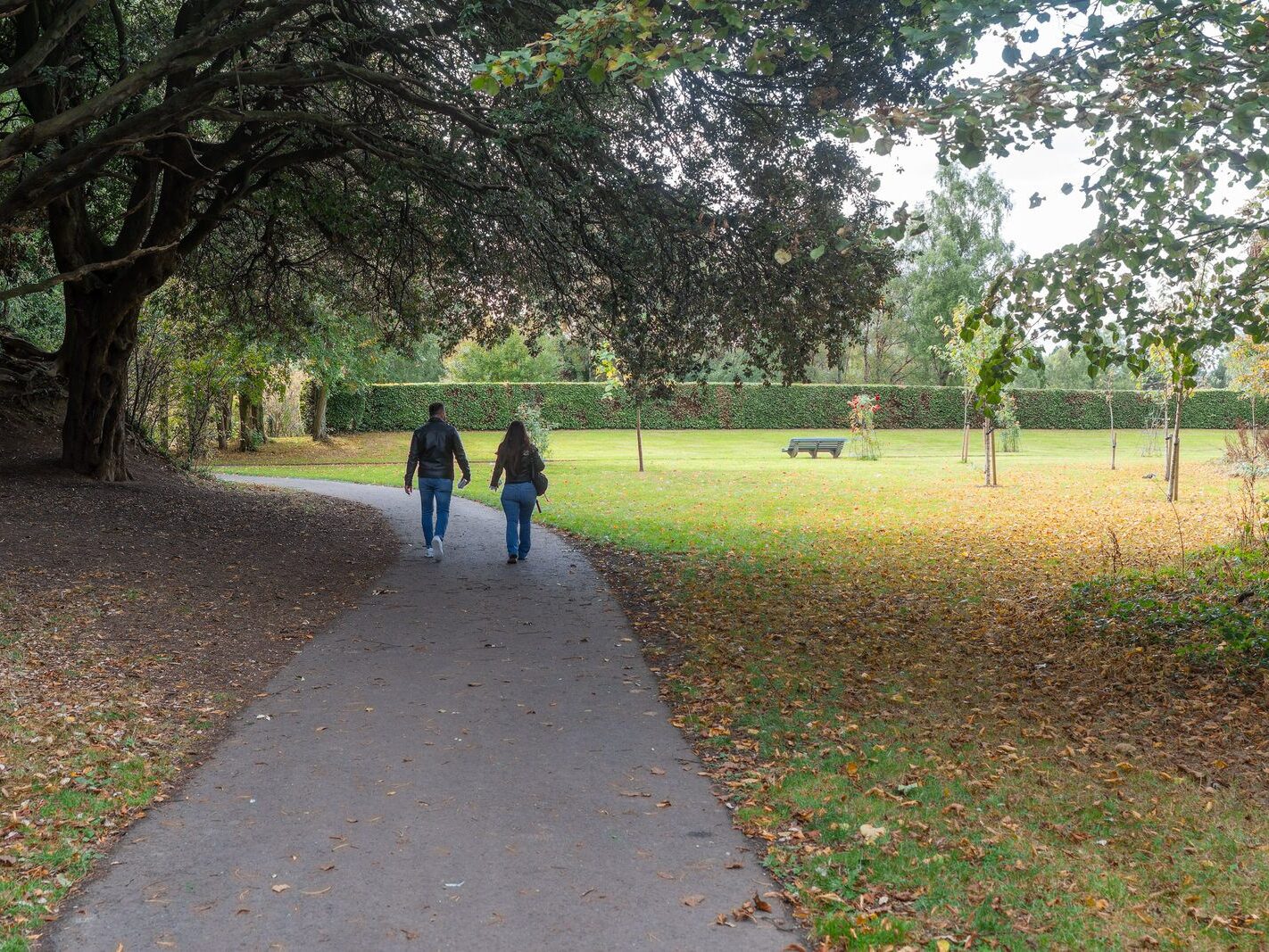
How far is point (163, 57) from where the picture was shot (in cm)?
843

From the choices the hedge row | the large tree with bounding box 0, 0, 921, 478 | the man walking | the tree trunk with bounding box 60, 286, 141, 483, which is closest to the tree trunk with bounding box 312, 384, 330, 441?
the hedge row

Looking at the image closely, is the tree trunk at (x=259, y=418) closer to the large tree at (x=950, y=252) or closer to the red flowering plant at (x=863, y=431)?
the red flowering plant at (x=863, y=431)

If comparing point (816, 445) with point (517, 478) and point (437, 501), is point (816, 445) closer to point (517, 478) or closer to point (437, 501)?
point (437, 501)

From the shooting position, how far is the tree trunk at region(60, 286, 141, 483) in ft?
46.2

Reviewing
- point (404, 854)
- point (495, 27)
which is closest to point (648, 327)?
point (495, 27)

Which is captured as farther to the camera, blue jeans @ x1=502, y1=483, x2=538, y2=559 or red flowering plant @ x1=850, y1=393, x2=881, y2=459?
red flowering plant @ x1=850, y1=393, x2=881, y2=459

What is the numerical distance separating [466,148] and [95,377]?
24.8 feet

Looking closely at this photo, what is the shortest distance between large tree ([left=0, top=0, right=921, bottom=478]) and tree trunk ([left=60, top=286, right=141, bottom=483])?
3.7 inches

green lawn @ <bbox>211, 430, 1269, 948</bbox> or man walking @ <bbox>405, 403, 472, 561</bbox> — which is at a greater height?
man walking @ <bbox>405, 403, 472, 561</bbox>

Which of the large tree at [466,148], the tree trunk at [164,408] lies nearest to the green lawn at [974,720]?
the large tree at [466,148]

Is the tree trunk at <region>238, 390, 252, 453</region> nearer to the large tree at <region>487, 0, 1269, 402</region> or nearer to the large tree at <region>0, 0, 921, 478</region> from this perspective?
the large tree at <region>0, 0, 921, 478</region>

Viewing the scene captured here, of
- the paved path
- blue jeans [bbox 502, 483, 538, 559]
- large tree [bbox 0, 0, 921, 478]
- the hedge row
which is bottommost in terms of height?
the paved path

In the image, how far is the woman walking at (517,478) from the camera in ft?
37.5

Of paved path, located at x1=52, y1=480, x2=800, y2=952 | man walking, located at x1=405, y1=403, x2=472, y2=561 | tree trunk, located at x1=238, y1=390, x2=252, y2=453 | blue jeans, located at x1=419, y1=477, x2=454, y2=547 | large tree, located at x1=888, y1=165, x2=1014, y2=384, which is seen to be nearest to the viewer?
paved path, located at x1=52, y1=480, x2=800, y2=952
